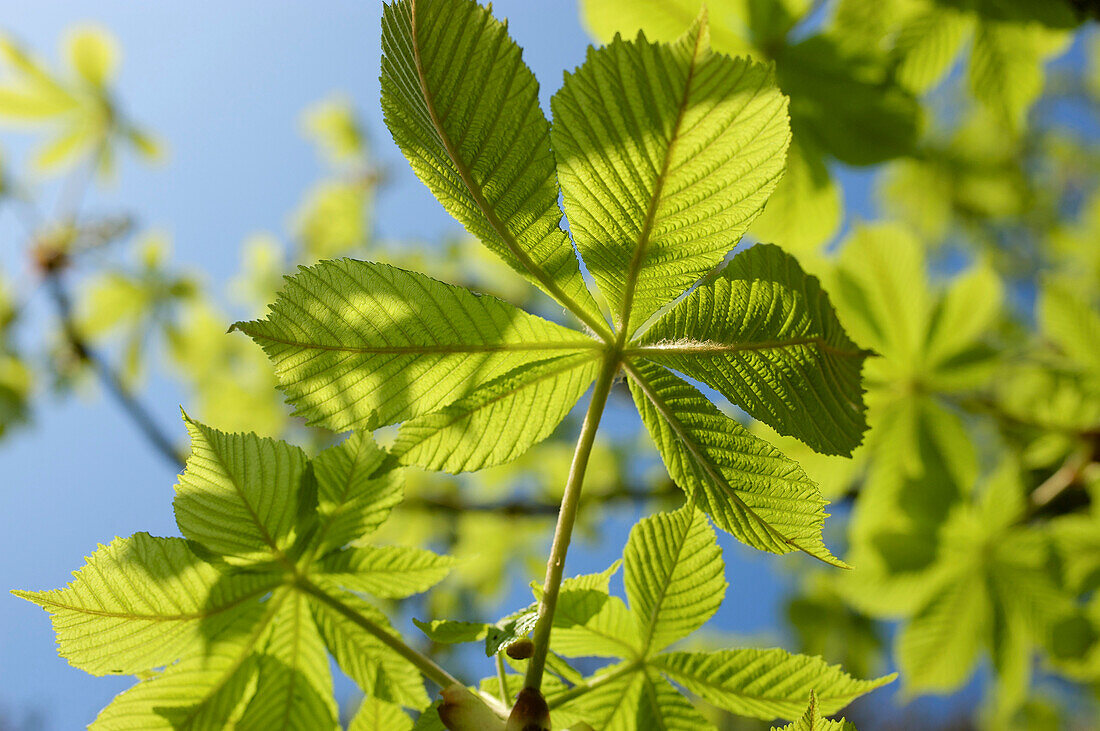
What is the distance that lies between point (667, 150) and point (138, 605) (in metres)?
0.56

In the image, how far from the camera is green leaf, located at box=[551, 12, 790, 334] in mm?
486

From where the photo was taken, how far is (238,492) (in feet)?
1.90

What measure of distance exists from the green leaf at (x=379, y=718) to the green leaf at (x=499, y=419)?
0.78ft

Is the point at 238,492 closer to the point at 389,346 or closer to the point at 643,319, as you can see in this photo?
the point at 389,346

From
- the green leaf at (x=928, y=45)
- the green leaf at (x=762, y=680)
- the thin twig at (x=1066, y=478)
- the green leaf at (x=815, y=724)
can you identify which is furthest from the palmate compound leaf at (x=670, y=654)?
the thin twig at (x=1066, y=478)

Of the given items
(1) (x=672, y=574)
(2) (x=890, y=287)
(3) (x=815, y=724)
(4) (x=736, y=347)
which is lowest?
(3) (x=815, y=724)

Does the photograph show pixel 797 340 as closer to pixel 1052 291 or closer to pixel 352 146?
pixel 1052 291

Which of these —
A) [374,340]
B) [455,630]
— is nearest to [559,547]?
[455,630]

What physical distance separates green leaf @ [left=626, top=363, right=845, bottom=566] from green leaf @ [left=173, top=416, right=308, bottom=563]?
12.0 inches

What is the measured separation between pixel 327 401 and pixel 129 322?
3.04 m

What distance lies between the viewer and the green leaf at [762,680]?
604mm

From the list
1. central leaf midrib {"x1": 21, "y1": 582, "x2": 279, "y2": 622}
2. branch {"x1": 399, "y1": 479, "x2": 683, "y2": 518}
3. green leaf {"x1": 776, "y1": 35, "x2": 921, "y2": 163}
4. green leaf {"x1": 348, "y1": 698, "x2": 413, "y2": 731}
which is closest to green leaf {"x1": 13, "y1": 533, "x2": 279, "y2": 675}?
central leaf midrib {"x1": 21, "y1": 582, "x2": 279, "y2": 622}

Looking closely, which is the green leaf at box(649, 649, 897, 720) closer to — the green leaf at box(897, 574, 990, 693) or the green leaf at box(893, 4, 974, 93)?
the green leaf at box(893, 4, 974, 93)

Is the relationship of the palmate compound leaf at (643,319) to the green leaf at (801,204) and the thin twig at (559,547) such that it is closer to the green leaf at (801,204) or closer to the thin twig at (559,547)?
the thin twig at (559,547)
